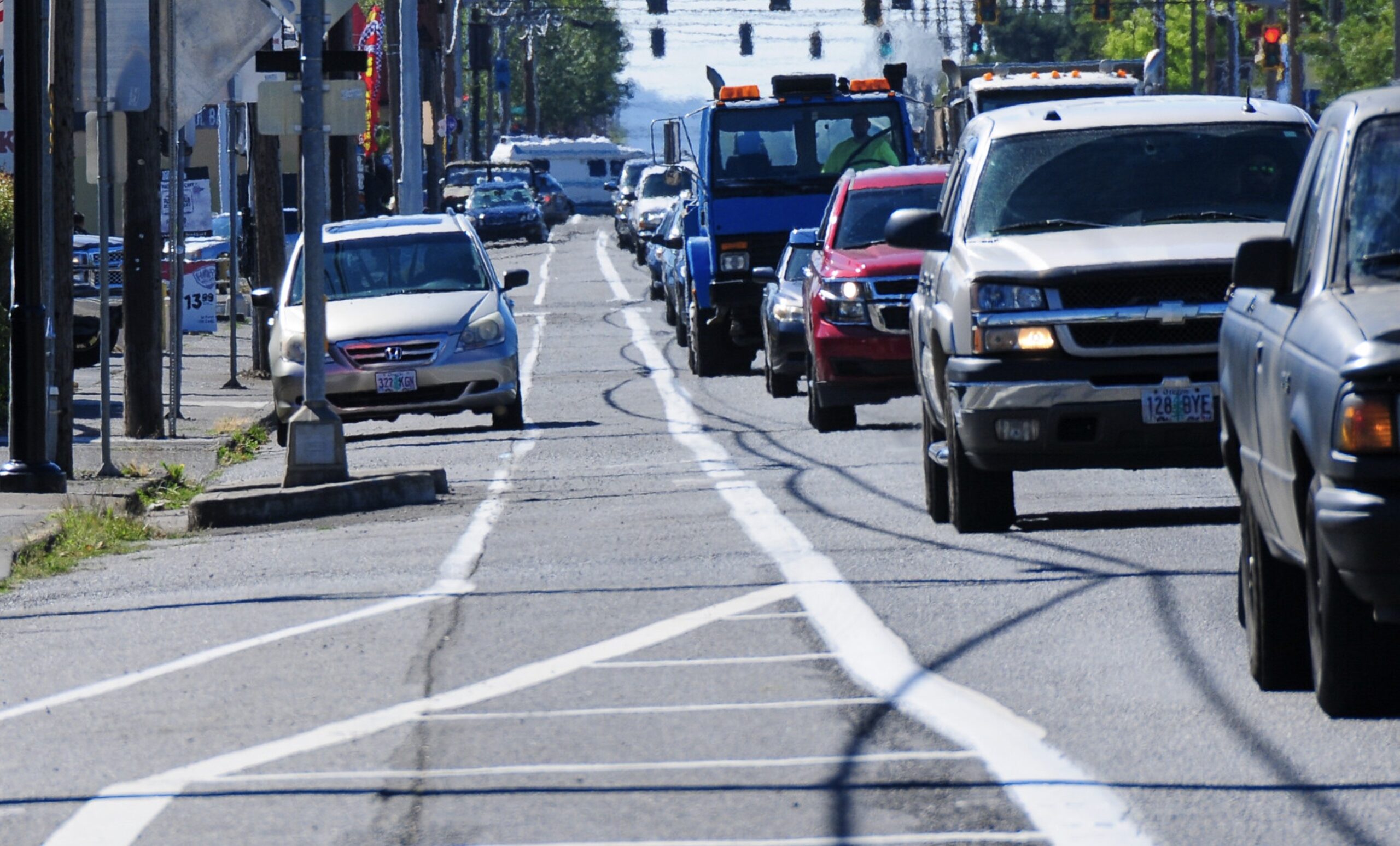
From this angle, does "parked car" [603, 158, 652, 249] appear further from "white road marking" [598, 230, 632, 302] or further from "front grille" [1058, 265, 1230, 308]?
"front grille" [1058, 265, 1230, 308]

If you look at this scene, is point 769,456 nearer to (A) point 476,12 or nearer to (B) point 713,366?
(B) point 713,366

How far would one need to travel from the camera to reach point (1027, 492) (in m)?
13.4

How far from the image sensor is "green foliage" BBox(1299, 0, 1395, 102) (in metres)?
56.8

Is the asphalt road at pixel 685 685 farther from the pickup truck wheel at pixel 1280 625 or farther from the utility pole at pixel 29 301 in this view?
the utility pole at pixel 29 301

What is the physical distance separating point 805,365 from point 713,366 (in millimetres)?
4127

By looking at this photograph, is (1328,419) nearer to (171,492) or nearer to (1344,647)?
(1344,647)

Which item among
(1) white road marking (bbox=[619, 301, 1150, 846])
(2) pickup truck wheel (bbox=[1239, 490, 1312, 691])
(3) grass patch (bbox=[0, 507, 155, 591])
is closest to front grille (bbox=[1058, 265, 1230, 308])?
(1) white road marking (bbox=[619, 301, 1150, 846])

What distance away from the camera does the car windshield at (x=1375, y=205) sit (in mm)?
7012

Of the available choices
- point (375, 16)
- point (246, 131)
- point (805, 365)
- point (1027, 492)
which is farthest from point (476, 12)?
point (1027, 492)

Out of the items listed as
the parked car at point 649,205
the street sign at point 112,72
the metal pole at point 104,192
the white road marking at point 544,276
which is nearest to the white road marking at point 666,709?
the metal pole at point 104,192

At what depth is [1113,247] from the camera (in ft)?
35.8

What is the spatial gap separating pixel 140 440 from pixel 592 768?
13.9 meters

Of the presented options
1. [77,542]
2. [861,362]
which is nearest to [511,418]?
[861,362]

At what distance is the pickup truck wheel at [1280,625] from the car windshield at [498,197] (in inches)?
2323
